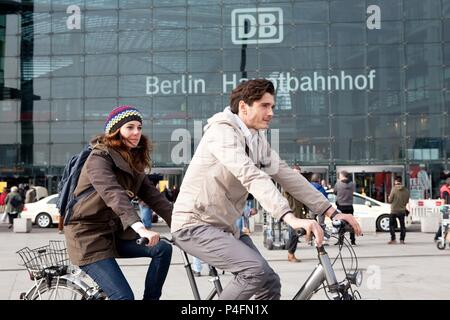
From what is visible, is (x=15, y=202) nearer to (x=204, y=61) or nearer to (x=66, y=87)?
(x=66, y=87)

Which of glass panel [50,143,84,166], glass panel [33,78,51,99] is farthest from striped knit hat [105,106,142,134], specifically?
glass panel [33,78,51,99]

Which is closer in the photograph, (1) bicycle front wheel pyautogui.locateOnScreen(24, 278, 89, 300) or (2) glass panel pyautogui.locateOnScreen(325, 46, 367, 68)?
(1) bicycle front wheel pyautogui.locateOnScreen(24, 278, 89, 300)

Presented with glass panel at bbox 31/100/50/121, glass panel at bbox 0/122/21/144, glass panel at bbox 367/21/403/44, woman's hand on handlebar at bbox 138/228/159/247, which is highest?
glass panel at bbox 367/21/403/44

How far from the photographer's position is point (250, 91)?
3602mm

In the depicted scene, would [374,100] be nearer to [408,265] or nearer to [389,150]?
[389,150]

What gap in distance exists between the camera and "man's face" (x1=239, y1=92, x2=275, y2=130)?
3598 mm

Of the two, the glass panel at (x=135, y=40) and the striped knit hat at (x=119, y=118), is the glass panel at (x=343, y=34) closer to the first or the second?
the glass panel at (x=135, y=40)

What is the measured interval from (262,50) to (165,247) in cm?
3150

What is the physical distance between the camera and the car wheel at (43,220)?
75.4 ft

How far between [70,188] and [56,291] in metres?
0.60

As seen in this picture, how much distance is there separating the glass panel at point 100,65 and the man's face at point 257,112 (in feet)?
110

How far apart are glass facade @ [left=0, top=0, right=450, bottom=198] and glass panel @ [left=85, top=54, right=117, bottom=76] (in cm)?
5

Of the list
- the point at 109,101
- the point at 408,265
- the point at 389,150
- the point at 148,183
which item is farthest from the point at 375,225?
the point at 109,101

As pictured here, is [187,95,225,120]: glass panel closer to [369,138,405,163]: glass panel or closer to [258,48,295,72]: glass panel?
[258,48,295,72]: glass panel
